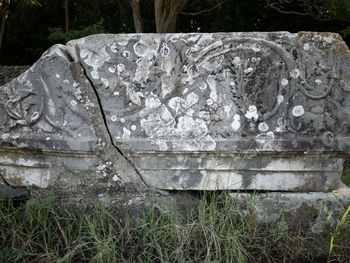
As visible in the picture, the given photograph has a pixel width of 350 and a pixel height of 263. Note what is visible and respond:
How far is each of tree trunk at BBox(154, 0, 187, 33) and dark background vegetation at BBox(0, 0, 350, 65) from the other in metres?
1.18

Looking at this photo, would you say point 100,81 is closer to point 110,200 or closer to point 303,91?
point 110,200

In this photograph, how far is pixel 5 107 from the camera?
8.53 ft

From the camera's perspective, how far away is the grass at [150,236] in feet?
7.43

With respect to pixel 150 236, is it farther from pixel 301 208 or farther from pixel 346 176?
pixel 346 176

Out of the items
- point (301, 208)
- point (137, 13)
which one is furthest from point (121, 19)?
point (301, 208)

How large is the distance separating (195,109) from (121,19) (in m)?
9.99

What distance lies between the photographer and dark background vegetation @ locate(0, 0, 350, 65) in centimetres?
1005

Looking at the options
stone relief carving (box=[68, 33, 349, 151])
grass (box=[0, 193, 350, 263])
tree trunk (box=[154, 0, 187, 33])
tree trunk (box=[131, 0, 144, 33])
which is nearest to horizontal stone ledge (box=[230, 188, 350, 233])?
grass (box=[0, 193, 350, 263])

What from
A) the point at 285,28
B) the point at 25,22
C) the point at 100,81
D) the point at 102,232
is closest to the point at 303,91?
the point at 100,81

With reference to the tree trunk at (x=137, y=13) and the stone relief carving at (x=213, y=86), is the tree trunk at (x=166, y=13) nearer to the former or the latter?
the tree trunk at (x=137, y=13)

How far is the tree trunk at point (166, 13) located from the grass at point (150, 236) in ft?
20.1

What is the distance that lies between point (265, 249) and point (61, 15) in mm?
12289

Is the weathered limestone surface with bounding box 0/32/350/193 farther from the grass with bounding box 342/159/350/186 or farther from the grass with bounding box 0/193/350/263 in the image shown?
the grass with bounding box 342/159/350/186

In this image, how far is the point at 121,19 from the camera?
39.2 ft
